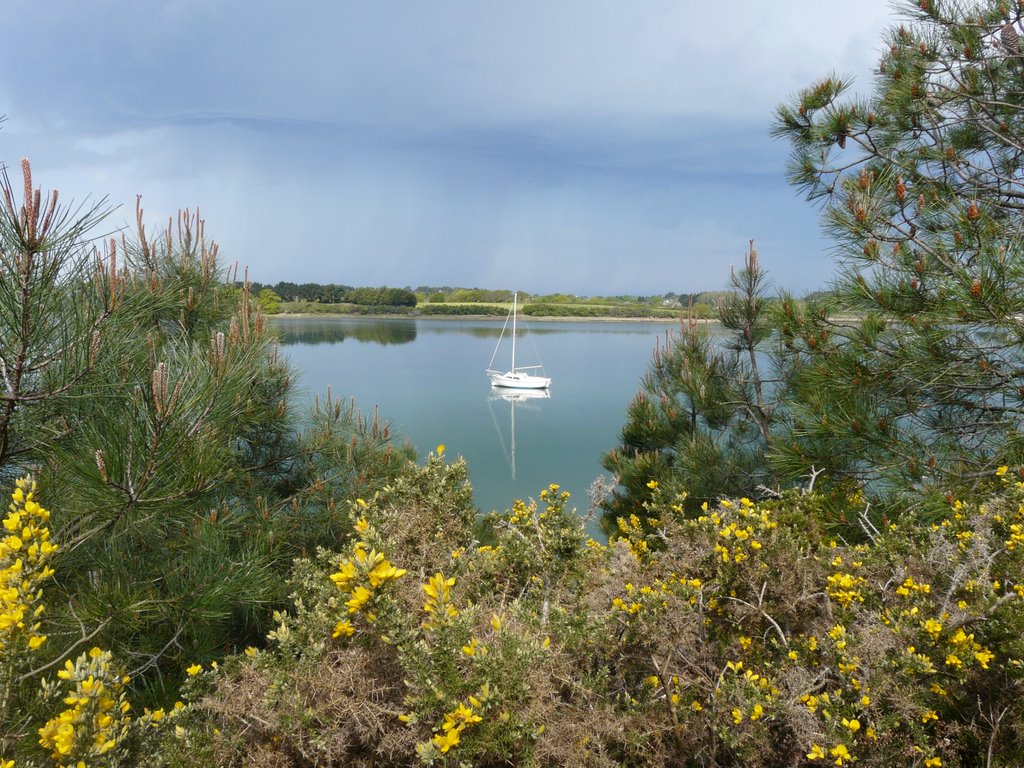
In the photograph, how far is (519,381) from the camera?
23.4m

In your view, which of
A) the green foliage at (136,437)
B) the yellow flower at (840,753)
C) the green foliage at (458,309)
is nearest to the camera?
the yellow flower at (840,753)

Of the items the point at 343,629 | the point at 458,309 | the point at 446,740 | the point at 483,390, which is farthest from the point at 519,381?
the point at 446,740

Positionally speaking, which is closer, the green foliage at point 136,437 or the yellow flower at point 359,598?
the yellow flower at point 359,598

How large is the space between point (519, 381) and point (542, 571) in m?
21.7

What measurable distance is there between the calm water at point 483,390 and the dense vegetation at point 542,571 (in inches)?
31.5

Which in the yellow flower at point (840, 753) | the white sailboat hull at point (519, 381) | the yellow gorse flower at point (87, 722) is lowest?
the white sailboat hull at point (519, 381)

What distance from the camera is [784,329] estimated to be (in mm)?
3377

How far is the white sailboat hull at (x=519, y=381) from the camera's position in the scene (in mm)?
23081

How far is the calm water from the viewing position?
11.6 m

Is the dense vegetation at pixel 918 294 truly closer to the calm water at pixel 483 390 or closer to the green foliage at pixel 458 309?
the calm water at pixel 483 390

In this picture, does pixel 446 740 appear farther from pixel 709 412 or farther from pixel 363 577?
pixel 709 412

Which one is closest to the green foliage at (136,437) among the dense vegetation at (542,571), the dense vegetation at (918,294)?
the dense vegetation at (542,571)

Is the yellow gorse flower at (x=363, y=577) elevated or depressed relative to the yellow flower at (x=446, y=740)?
elevated

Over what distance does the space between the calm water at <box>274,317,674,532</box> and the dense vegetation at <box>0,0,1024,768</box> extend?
0.80m
